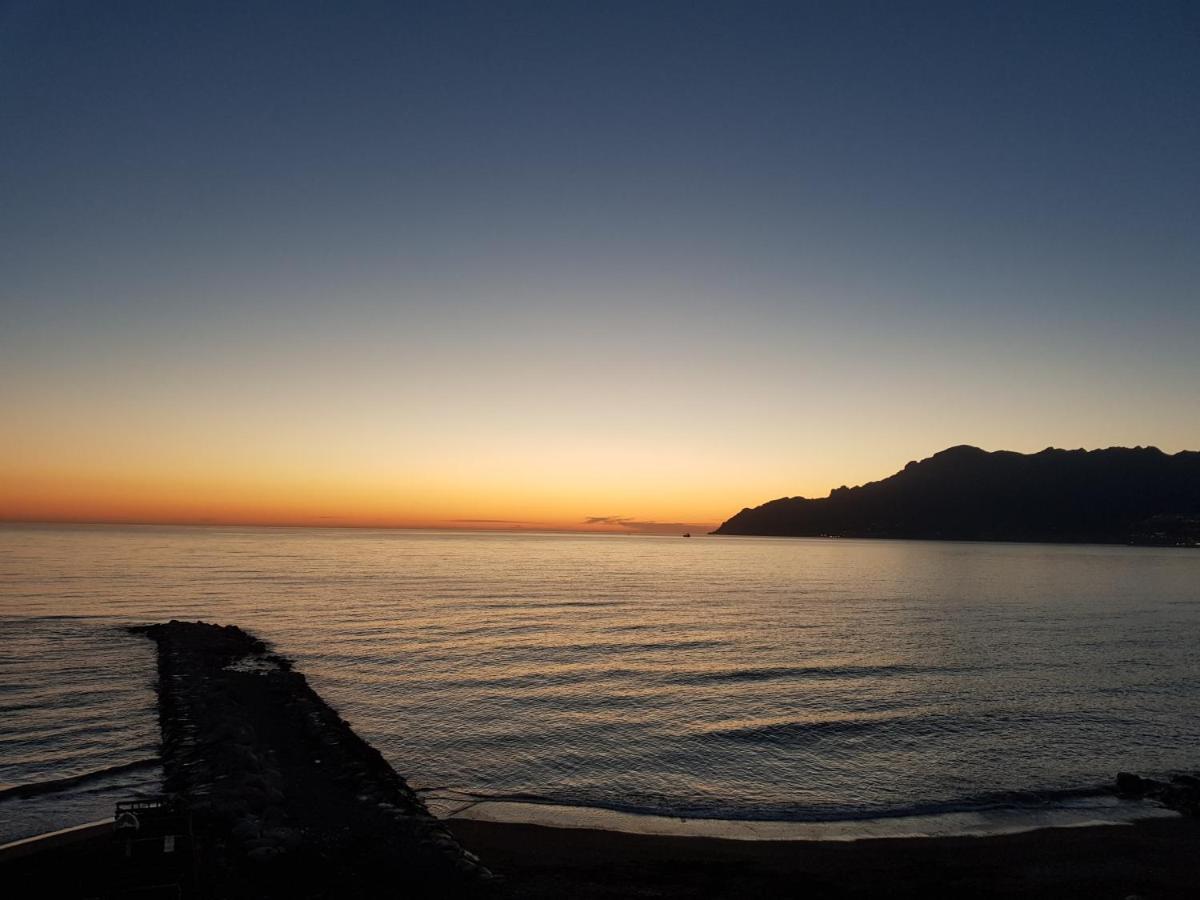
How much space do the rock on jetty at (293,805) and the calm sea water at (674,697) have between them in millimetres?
1657

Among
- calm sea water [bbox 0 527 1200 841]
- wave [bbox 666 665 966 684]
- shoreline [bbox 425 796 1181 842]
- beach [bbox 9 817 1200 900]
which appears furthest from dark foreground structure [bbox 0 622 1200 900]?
wave [bbox 666 665 966 684]

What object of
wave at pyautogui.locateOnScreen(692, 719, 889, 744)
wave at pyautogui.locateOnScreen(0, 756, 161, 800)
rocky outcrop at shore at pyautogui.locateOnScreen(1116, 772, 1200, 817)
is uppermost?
wave at pyautogui.locateOnScreen(0, 756, 161, 800)

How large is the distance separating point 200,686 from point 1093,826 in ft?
122

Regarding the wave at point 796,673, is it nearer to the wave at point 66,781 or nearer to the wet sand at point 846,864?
the wet sand at point 846,864

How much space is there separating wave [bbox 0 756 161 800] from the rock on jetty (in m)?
0.81

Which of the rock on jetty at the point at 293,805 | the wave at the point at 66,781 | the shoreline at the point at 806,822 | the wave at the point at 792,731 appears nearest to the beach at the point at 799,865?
the shoreline at the point at 806,822

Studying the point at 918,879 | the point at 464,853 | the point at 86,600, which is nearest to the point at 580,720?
the point at 464,853

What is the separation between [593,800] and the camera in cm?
2214

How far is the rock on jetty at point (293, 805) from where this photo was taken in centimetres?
1530

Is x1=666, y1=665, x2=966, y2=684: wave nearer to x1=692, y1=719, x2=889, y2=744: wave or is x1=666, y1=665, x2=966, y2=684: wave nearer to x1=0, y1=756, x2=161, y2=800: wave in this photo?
x1=692, y1=719, x2=889, y2=744: wave

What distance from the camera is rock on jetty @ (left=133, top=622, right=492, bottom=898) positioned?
50.2 ft

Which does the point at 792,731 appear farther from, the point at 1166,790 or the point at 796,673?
the point at 796,673

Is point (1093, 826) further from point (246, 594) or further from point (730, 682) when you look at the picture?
point (246, 594)

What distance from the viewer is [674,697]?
118 feet
